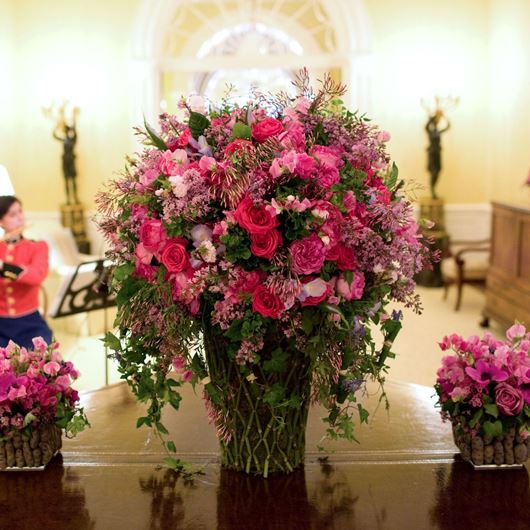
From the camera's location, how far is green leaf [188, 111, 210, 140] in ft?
5.26

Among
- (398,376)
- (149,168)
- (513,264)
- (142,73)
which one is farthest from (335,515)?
(142,73)

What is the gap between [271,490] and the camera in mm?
1628

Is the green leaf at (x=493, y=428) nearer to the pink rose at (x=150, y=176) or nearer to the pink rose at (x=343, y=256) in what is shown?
the pink rose at (x=343, y=256)

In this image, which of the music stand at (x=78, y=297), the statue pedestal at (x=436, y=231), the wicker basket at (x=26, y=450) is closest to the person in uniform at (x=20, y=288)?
the music stand at (x=78, y=297)

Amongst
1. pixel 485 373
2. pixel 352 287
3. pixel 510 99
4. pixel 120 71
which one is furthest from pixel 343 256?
pixel 120 71

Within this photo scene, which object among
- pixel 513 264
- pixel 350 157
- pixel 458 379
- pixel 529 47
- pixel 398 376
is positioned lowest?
pixel 398 376

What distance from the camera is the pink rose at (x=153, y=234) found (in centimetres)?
156

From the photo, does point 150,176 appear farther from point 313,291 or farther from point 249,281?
point 313,291

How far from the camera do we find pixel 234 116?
5.25ft

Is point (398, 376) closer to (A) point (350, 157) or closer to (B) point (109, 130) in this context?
(A) point (350, 157)

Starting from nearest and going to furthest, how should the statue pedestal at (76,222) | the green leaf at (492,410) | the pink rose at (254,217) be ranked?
the pink rose at (254,217)
the green leaf at (492,410)
the statue pedestal at (76,222)

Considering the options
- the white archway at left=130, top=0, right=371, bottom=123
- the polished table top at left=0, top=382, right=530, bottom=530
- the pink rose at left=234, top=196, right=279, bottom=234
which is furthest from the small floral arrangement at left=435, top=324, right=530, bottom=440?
the white archway at left=130, top=0, right=371, bottom=123

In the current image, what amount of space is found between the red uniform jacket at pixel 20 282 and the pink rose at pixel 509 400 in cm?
A: 331

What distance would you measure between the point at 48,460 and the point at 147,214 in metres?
0.61
